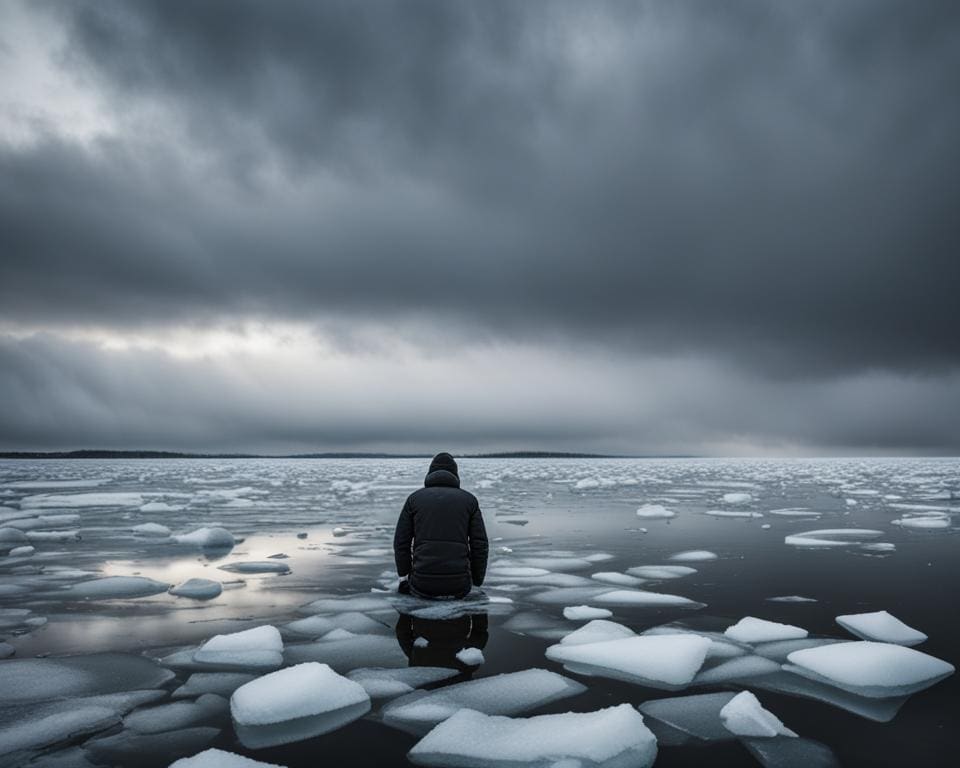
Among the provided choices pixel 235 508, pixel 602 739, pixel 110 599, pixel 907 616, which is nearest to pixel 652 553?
pixel 907 616

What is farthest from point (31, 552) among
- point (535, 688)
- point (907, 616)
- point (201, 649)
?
point (907, 616)

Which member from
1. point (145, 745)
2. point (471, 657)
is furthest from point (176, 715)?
point (471, 657)

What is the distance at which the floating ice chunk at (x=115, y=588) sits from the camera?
18.6ft

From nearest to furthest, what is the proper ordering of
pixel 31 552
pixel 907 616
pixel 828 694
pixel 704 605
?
pixel 828 694 → pixel 907 616 → pixel 704 605 → pixel 31 552

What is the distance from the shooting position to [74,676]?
3574 millimetres

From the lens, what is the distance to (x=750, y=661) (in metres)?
3.81

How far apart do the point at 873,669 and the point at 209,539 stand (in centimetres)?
794

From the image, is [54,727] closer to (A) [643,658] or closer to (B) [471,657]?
(B) [471,657]

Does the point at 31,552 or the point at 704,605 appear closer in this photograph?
the point at 704,605

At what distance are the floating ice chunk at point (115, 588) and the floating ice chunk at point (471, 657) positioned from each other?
11.6ft

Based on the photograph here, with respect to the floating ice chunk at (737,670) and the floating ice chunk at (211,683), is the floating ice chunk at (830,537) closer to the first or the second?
the floating ice chunk at (737,670)

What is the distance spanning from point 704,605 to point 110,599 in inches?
212

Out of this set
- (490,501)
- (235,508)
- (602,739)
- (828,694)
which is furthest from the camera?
(490,501)

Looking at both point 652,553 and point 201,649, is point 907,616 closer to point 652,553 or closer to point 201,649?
point 652,553
